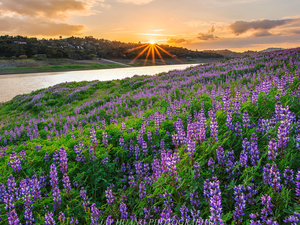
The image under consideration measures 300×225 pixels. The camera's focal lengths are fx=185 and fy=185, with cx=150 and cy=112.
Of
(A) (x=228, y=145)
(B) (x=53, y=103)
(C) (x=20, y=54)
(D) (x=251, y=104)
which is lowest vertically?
(B) (x=53, y=103)

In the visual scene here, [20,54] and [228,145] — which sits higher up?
[20,54]

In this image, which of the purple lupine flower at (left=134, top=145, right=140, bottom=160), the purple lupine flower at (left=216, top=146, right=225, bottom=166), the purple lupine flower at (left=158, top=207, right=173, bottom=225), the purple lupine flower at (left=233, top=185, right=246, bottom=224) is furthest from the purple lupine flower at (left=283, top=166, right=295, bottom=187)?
the purple lupine flower at (left=134, top=145, right=140, bottom=160)

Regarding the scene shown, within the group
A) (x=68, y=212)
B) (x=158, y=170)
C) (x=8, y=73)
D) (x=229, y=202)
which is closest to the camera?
(x=229, y=202)

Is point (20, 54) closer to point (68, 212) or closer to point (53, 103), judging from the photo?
point (53, 103)

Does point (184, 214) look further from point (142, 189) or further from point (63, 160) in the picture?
point (63, 160)

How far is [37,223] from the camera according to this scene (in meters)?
3.18

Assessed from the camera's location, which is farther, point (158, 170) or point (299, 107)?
point (299, 107)

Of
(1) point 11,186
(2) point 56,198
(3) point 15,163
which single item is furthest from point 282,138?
(3) point 15,163

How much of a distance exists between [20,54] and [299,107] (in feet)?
456

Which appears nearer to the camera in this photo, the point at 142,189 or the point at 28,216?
the point at 28,216

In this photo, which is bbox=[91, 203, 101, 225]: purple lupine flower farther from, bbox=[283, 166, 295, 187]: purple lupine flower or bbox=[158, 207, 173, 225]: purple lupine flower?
bbox=[283, 166, 295, 187]: purple lupine flower

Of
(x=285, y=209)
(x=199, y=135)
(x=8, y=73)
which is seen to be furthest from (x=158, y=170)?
(x=8, y=73)

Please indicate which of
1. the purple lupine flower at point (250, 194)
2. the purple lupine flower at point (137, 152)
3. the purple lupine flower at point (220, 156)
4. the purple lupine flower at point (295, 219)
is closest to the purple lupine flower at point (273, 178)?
the purple lupine flower at point (250, 194)

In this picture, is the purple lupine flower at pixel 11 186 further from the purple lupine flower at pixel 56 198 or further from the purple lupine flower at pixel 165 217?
the purple lupine flower at pixel 165 217
